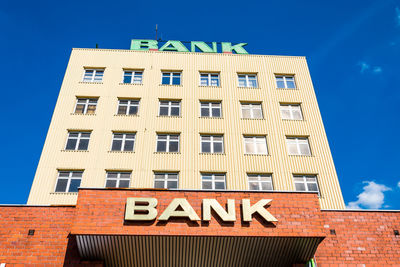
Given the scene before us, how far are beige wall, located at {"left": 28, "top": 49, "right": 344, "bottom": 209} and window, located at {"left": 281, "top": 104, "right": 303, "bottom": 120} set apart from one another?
0.51 meters

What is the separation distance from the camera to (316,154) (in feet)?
88.6

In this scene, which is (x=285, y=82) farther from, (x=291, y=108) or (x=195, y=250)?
(x=195, y=250)

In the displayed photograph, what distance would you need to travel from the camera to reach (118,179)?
24.7 meters

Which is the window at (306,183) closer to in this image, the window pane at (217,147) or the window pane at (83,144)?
the window pane at (217,147)

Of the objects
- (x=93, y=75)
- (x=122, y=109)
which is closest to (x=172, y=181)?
(x=122, y=109)

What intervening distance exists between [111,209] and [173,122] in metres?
13.2

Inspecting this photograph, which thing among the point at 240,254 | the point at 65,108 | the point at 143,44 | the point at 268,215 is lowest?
the point at 240,254

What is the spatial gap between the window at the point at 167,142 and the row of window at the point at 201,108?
7.46 ft

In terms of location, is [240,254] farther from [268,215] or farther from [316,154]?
[316,154]

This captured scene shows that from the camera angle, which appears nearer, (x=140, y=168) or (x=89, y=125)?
(x=140, y=168)

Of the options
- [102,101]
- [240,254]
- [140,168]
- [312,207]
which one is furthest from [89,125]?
[312,207]

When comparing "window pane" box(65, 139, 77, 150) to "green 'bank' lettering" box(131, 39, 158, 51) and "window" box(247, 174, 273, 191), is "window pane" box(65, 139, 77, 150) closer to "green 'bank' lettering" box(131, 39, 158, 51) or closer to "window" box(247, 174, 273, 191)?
"green 'bank' lettering" box(131, 39, 158, 51)

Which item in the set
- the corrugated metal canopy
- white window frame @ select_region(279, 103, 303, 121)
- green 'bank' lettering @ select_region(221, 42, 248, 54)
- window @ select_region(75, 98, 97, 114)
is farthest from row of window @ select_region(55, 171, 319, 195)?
green 'bank' lettering @ select_region(221, 42, 248, 54)

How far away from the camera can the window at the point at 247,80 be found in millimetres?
31094
